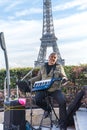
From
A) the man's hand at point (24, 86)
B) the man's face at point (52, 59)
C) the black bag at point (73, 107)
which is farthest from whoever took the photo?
the man's hand at point (24, 86)

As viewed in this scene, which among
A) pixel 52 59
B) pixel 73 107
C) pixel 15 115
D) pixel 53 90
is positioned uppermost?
pixel 52 59

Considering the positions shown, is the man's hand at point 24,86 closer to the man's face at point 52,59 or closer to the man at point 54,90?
the man at point 54,90

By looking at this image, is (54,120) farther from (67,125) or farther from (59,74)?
(59,74)

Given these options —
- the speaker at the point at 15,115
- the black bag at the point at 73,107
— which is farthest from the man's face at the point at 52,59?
the speaker at the point at 15,115

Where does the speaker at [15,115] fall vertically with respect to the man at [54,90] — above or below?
below

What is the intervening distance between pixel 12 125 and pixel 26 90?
0.61m

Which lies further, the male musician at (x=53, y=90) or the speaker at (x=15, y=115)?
the speaker at (x=15, y=115)

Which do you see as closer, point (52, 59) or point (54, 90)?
point (54, 90)

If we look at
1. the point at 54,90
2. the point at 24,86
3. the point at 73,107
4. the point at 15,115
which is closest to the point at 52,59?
the point at 54,90

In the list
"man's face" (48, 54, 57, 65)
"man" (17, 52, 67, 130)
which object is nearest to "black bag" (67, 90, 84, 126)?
"man" (17, 52, 67, 130)

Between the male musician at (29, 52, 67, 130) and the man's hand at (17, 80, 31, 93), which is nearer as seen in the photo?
the male musician at (29, 52, 67, 130)

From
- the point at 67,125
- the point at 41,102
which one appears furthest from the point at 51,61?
the point at 67,125

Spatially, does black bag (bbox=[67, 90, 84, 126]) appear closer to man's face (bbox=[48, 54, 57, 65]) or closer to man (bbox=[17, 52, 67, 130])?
man (bbox=[17, 52, 67, 130])

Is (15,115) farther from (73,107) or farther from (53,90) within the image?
(73,107)
